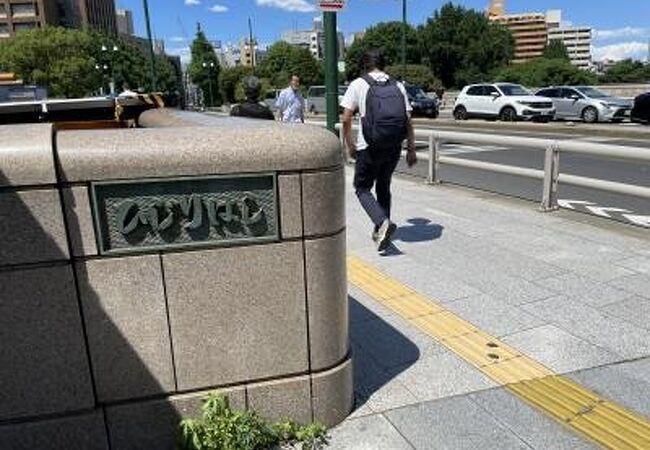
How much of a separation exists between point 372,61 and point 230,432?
3665 mm

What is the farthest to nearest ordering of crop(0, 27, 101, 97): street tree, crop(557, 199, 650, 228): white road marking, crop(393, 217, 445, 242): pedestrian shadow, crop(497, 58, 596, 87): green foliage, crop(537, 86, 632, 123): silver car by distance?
crop(0, 27, 101, 97): street tree < crop(497, 58, 596, 87): green foliage < crop(537, 86, 632, 123): silver car < crop(557, 199, 650, 228): white road marking < crop(393, 217, 445, 242): pedestrian shadow

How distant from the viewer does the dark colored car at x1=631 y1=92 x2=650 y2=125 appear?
2177 cm

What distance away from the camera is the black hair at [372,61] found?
534 cm

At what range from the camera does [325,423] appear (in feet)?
9.36

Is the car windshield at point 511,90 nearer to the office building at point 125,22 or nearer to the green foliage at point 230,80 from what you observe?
the green foliage at point 230,80

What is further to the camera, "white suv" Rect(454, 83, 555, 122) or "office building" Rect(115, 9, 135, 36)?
"office building" Rect(115, 9, 135, 36)

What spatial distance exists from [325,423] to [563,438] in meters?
1.06

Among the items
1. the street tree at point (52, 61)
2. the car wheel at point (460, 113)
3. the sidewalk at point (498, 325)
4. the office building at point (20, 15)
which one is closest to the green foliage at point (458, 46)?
the street tree at point (52, 61)

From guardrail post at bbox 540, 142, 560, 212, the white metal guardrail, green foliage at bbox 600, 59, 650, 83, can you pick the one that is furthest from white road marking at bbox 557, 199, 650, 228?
green foliage at bbox 600, 59, 650, 83

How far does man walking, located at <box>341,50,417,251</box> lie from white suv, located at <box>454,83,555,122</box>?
71.3ft

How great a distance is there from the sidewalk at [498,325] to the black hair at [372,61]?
1.69 meters

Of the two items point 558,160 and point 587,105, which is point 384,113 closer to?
point 558,160

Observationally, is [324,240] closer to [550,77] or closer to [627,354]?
[627,354]

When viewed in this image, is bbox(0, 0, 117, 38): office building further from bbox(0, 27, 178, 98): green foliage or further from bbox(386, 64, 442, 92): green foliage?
bbox(386, 64, 442, 92): green foliage
